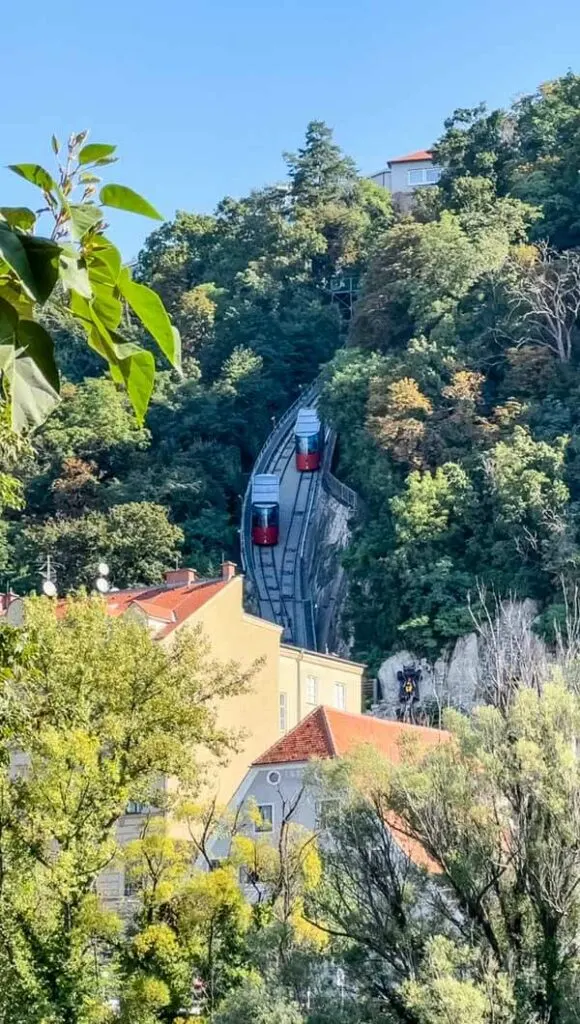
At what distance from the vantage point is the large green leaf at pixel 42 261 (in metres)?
1.62

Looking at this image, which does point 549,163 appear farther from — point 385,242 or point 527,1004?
point 527,1004

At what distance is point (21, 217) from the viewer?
172cm

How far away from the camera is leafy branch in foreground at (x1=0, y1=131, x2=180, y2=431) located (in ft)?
5.38

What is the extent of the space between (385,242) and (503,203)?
20.4ft

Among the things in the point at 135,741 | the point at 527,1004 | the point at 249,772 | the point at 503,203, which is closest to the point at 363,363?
the point at 503,203

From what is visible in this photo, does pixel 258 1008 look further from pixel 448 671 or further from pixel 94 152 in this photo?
pixel 448 671

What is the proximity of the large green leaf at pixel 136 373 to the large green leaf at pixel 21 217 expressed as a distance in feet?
0.60

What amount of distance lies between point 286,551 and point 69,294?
68.6 m

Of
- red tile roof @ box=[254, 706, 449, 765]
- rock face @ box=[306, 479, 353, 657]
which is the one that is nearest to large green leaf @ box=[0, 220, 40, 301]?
red tile roof @ box=[254, 706, 449, 765]

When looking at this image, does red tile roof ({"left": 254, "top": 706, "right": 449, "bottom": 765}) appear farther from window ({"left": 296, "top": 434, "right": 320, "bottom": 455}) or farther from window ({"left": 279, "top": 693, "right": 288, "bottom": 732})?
window ({"left": 296, "top": 434, "right": 320, "bottom": 455})

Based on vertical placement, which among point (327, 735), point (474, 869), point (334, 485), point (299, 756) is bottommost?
point (299, 756)

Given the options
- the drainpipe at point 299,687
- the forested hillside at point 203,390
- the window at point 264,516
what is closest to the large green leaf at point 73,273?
the drainpipe at point 299,687

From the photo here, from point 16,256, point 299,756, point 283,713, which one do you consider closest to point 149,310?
point 16,256

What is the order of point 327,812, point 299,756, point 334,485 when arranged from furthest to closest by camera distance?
1. point 334,485
2. point 299,756
3. point 327,812
